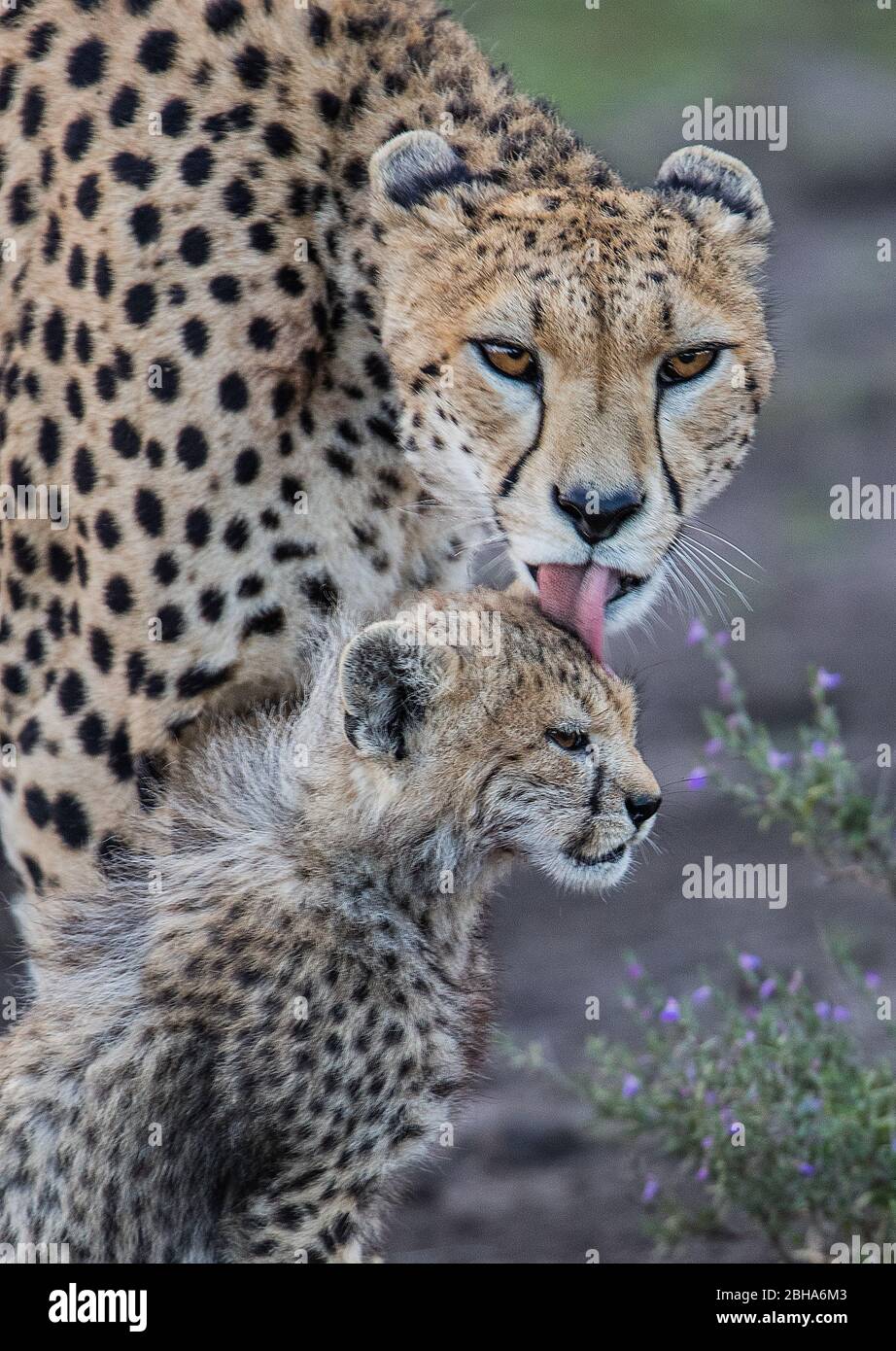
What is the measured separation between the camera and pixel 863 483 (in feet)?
23.5

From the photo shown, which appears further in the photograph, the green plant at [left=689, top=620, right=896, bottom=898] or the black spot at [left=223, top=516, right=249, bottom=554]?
the green plant at [left=689, top=620, right=896, bottom=898]

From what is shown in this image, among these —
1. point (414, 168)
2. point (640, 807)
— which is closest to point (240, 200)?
point (414, 168)

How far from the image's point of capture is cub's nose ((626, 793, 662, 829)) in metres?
3.45

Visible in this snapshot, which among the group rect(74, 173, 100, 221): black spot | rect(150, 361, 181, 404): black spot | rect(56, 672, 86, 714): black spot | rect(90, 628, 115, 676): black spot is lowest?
rect(56, 672, 86, 714): black spot

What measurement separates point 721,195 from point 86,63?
114 cm

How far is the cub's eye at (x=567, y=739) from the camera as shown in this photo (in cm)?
345

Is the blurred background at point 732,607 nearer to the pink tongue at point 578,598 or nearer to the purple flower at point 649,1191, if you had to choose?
the purple flower at point 649,1191

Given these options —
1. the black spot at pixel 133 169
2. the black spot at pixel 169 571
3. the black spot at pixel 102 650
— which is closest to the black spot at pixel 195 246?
the black spot at pixel 133 169

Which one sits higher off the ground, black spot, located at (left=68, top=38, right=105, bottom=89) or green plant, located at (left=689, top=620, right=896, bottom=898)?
black spot, located at (left=68, top=38, right=105, bottom=89)

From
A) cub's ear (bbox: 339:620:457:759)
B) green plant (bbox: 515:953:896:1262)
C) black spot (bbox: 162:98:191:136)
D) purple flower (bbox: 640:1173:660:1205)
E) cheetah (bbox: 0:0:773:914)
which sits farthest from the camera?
purple flower (bbox: 640:1173:660:1205)

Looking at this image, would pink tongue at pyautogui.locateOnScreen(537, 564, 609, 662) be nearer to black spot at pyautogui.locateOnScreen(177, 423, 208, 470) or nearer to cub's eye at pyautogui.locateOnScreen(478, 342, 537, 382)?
cub's eye at pyautogui.locateOnScreen(478, 342, 537, 382)

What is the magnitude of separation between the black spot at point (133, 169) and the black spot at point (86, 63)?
7.1 inches

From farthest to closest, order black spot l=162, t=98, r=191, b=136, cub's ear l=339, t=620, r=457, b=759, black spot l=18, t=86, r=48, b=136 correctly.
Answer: black spot l=18, t=86, r=48, b=136 < black spot l=162, t=98, r=191, b=136 < cub's ear l=339, t=620, r=457, b=759

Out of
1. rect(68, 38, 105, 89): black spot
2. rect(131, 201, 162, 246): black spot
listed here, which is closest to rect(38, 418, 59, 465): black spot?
rect(131, 201, 162, 246): black spot
